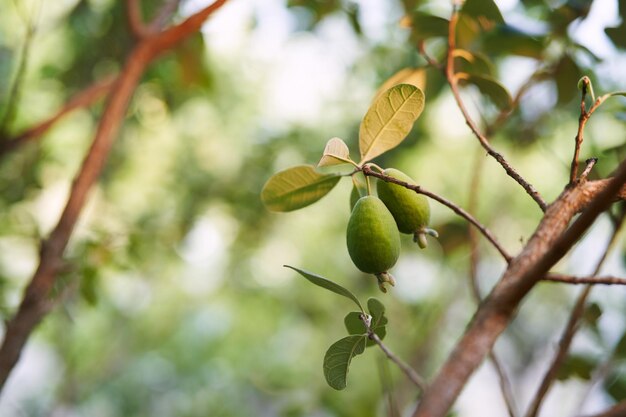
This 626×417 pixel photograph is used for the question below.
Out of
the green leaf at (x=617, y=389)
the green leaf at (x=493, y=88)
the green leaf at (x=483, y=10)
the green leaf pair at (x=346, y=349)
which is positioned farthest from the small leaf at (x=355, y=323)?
the green leaf at (x=617, y=389)

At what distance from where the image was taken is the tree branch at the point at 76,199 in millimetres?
735

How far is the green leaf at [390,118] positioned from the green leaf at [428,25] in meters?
0.31

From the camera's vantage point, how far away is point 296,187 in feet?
1.70

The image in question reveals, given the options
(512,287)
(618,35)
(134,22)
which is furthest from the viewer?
(134,22)

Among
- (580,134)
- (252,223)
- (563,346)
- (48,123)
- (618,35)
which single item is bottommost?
(252,223)

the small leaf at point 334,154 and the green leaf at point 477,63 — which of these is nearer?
the small leaf at point 334,154

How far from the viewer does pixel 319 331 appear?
386cm

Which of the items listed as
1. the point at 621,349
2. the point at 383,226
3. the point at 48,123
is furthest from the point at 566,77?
the point at 48,123

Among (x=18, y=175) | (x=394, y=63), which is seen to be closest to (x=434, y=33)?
(x=18, y=175)

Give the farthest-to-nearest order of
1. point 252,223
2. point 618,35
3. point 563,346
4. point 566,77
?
point 252,223 < point 566,77 < point 618,35 < point 563,346

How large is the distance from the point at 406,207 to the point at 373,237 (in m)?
0.05

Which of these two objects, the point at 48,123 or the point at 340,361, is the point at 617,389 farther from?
the point at 48,123

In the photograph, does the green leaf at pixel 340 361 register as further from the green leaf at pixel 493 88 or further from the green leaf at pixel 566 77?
the green leaf at pixel 566 77

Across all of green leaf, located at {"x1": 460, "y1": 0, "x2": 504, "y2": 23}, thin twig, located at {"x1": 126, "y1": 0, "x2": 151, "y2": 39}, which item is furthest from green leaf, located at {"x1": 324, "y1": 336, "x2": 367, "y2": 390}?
thin twig, located at {"x1": 126, "y1": 0, "x2": 151, "y2": 39}
